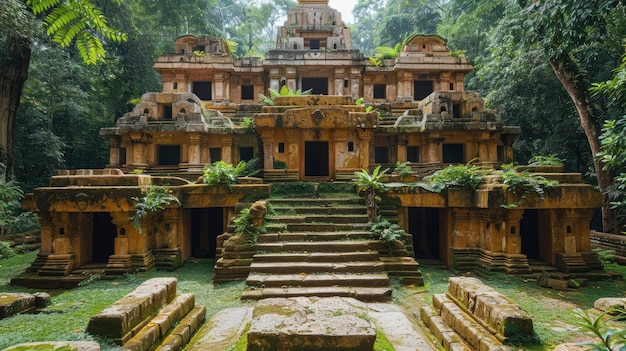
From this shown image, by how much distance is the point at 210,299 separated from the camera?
729 cm

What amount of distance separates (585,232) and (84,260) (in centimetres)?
1459

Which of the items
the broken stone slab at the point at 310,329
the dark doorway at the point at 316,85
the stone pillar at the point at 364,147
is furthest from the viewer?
the dark doorway at the point at 316,85

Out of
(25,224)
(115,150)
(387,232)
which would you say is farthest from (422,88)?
(25,224)

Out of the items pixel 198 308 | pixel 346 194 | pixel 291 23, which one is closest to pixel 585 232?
pixel 346 194

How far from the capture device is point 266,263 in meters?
8.23

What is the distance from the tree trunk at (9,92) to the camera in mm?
14188

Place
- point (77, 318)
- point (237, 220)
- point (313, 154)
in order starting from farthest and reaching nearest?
point (313, 154) < point (237, 220) < point (77, 318)

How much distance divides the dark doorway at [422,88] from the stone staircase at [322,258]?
13.8 metres

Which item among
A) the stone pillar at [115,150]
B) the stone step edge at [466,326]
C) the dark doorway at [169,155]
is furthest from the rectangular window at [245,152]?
the stone step edge at [466,326]

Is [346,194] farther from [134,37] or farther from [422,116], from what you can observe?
[134,37]

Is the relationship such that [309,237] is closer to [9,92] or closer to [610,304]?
[610,304]

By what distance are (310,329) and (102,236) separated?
30.0ft

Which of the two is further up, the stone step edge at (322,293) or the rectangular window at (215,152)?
the rectangular window at (215,152)

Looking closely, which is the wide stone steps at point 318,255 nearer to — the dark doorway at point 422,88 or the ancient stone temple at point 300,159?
the ancient stone temple at point 300,159
